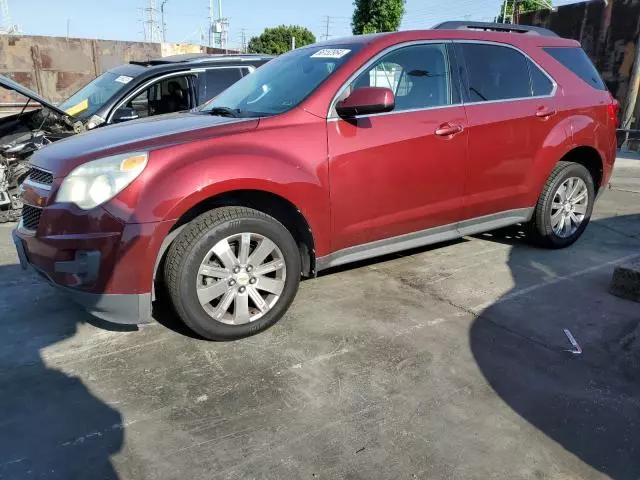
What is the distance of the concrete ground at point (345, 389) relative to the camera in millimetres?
2221

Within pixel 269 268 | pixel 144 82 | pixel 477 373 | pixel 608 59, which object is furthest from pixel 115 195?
pixel 608 59

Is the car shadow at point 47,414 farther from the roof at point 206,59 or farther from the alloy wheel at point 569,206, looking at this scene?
the alloy wheel at point 569,206

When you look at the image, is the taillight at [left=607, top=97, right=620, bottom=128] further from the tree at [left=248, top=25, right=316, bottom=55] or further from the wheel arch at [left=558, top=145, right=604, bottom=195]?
the tree at [left=248, top=25, right=316, bottom=55]

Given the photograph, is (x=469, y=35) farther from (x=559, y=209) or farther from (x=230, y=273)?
(x=230, y=273)

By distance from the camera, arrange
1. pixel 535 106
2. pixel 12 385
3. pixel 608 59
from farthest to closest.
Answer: pixel 608 59 → pixel 535 106 → pixel 12 385

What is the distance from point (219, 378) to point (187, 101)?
13.7 ft

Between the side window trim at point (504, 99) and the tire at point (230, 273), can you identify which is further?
the side window trim at point (504, 99)

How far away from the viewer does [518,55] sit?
14.4ft

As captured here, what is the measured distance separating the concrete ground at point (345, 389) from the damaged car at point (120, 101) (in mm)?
2584

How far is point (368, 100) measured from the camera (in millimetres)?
3242

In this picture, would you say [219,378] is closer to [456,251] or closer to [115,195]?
[115,195]

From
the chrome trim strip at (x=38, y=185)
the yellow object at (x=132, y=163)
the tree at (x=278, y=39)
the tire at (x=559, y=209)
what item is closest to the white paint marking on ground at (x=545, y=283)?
the tire at (x=559, y=209)

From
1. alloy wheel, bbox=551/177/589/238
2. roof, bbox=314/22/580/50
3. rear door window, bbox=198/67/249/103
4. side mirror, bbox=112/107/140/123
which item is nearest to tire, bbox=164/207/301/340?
roof, bbox=314/22/580/50

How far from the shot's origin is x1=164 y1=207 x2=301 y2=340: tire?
296 cm
